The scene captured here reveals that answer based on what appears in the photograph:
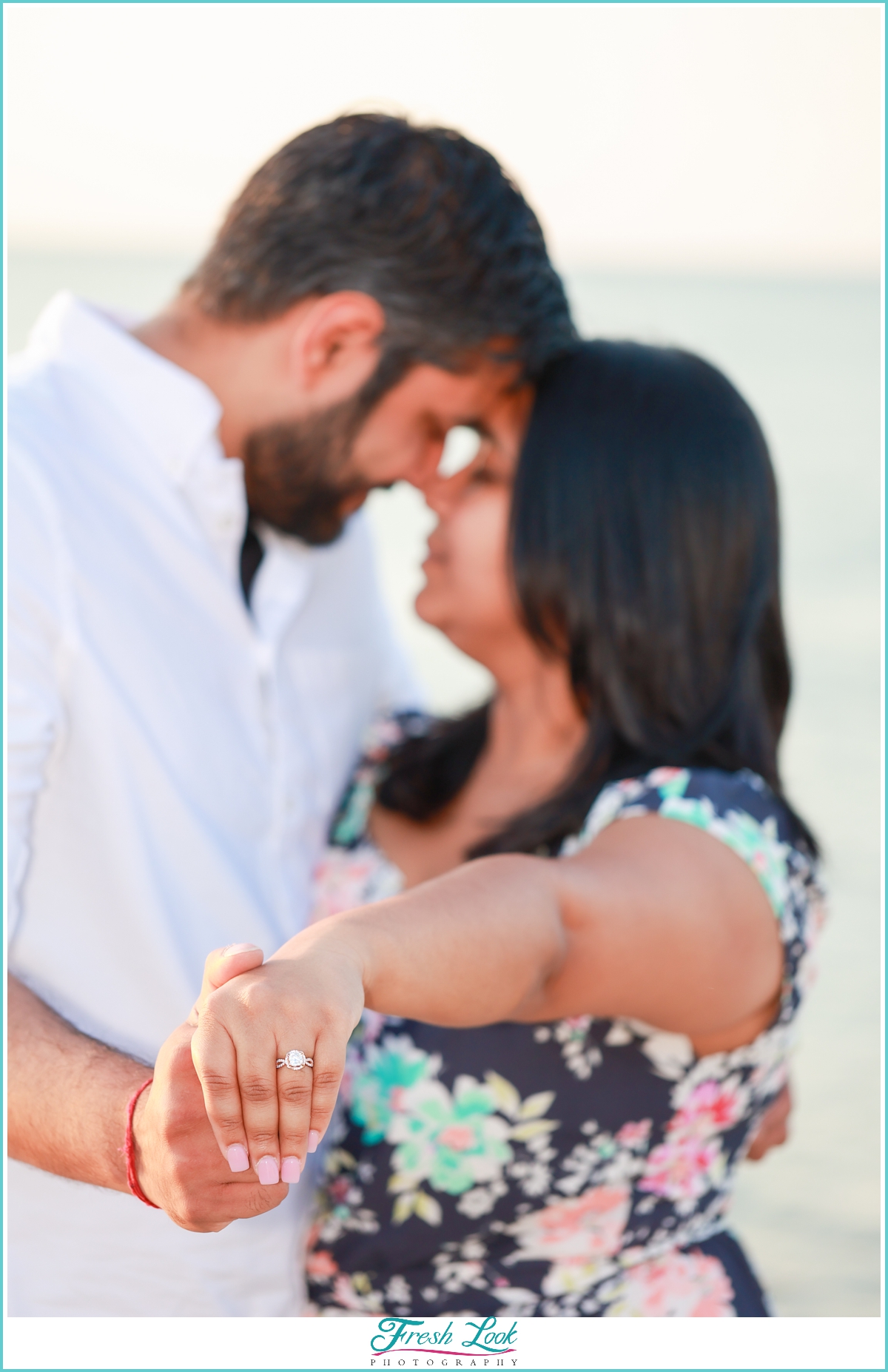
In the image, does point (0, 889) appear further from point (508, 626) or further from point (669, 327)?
point (669, 327)

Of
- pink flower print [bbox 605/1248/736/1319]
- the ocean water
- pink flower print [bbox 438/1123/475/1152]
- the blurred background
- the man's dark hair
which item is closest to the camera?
pink flower print [bbox 438/1123/475/1152]

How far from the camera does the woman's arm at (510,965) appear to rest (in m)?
0.90

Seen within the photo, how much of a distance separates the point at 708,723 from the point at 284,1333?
108 cm

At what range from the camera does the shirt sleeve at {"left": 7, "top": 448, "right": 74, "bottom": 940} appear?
1510mm

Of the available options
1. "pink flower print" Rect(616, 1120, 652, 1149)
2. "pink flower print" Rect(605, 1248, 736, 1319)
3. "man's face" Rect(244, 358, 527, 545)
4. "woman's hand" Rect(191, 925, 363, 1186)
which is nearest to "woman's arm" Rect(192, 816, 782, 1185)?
"woman's hand" Rect(191, 925, 363, 1186)

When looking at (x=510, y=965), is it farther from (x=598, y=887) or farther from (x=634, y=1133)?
(x=634, y=1133)

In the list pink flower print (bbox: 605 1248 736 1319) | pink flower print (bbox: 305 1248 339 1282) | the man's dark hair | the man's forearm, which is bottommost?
pink flower print (bbox: 605 1248 736 1319)

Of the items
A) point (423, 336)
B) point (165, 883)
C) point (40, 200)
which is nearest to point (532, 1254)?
point (165, 883)

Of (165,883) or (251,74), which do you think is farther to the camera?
(251,74)

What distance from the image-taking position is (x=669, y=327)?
1529 cm

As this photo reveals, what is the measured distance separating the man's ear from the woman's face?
26cm

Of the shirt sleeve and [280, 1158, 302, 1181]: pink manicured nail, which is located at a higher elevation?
the shirt sleeve

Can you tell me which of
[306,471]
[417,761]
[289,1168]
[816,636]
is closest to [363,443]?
[306,471]

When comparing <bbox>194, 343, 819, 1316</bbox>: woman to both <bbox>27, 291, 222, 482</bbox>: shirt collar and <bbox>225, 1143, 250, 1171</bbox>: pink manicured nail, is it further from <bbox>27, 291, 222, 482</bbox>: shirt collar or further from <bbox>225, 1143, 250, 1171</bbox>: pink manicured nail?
<bbox>27, 291, 222, 482</bbox>: shirt collar
